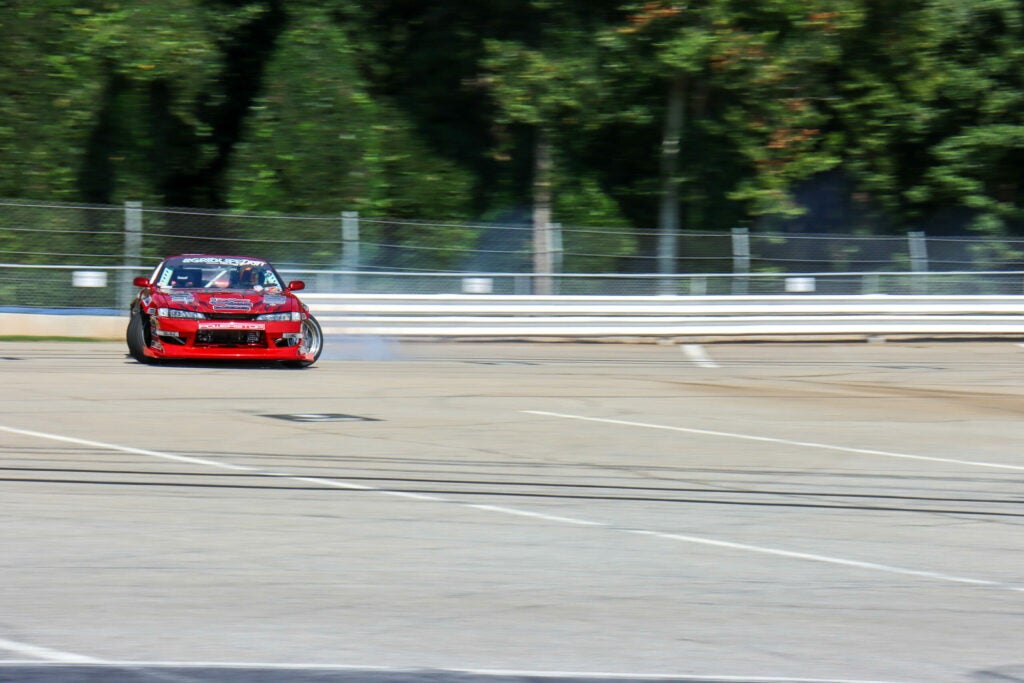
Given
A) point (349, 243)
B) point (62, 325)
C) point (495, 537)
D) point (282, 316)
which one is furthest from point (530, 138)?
point (495, 537)

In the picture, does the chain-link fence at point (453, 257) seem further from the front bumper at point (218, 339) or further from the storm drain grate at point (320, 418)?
the storm drain grate at point (320, 418)

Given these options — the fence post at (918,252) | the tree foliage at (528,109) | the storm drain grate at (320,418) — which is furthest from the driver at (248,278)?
the fence post at (918,252)

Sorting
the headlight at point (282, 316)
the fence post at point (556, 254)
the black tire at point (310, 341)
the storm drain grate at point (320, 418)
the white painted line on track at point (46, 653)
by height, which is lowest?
the white painted line on track at point (46, 653)

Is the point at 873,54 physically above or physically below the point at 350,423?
above

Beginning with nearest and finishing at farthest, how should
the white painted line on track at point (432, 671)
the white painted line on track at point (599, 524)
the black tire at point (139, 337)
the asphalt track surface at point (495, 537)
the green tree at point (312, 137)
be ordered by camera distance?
1. the white painted line on track at point (432, 671)
2. the asphalt track surface at point (495, 537)
3. the white painted line on track at point (599, 524)
4. the black tire at point (139, 337)
5. the green tree at point (312, 137)

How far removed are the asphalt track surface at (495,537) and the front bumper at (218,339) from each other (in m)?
1.51

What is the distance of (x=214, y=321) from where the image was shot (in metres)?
15.9

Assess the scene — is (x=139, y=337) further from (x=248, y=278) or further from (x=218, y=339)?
(x=248, y=278)

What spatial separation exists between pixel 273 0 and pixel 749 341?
37.1 feet

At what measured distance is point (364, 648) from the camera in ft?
16.7

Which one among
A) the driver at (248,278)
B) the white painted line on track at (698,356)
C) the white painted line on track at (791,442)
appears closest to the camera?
the white painted line on track at (791,442)

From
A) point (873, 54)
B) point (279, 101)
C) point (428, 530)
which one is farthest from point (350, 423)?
point (873, 54)

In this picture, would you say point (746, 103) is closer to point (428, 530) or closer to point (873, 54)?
point (873, 54)

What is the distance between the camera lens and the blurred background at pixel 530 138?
2372cm
